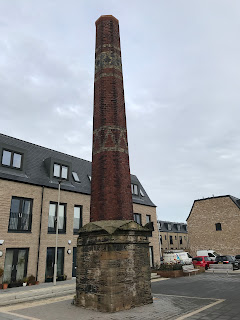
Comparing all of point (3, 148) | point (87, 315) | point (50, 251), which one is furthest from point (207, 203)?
point (87, 315)

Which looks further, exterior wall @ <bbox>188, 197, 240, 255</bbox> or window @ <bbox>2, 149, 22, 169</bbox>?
exterior wall @ <bbox>188, 197, 240, 255</bbox>

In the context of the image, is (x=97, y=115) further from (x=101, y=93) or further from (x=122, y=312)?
(x=122, y=312)

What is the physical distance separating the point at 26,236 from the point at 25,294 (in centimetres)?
540

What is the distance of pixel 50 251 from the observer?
59.5 ft

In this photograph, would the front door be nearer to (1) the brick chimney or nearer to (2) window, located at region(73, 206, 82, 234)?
(2) window, located at region(73, 206, 82, 234)

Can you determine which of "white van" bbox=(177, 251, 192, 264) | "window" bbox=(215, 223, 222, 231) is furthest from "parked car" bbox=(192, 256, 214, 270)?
"window" bbox=(215, 223, 222, 231)

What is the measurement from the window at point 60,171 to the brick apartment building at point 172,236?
3452cm

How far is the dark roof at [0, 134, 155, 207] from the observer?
17734 mm

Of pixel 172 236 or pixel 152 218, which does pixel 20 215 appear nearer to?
pixel 152 218

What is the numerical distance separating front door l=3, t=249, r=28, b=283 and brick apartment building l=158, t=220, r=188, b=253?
38.1m

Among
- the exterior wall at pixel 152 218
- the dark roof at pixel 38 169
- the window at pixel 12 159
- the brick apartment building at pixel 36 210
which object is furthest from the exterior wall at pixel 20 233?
the exterior wall at pixel 152 218

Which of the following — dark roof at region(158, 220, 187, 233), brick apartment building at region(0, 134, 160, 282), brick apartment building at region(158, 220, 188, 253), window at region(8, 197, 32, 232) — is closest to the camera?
brick apartment building at region(0, 134, 160, 282)

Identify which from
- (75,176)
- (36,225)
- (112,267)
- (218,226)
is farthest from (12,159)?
(218,226)

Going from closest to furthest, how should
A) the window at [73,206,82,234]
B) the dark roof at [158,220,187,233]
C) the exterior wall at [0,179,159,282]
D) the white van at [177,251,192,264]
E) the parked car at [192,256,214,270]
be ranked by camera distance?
the exterior wall at [0,179,159,282], the window at [73,206,82,234], the parked car at [192,256,214,270], the white van at [177,251,192,264], the dark roof at [158,220,187,233]
